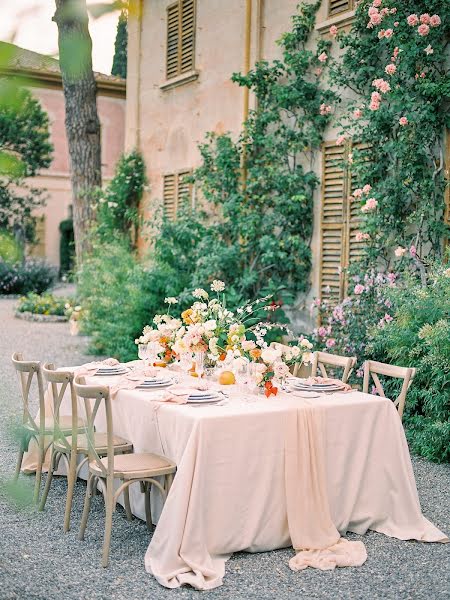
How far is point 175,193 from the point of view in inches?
472

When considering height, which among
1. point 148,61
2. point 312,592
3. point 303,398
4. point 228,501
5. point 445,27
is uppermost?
point 148,61

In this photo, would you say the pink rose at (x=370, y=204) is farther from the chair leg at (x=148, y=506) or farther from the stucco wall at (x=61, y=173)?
the stucco wall at (x=61, y=173)

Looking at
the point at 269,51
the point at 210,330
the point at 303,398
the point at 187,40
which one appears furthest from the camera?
the point at 187,40

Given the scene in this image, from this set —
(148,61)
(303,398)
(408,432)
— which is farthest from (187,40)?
(303,398)

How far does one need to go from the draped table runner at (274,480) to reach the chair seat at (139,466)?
0.29 feet

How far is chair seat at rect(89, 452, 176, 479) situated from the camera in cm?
427

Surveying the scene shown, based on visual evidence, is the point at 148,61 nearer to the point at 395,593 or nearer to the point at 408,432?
the point at 408,432

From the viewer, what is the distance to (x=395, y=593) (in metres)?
3.91

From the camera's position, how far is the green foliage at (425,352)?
6.20 metres

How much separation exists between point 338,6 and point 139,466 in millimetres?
6266

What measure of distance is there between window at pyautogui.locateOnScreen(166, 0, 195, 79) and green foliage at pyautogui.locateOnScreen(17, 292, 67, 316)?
6122 mm

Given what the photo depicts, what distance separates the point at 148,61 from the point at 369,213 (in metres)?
5.96

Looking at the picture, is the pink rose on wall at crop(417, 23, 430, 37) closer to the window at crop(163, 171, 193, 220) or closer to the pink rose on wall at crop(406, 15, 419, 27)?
the pink rose on wall at crop(406, 15, 419, 27)

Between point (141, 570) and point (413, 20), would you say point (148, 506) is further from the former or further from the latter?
point (413, 20)
